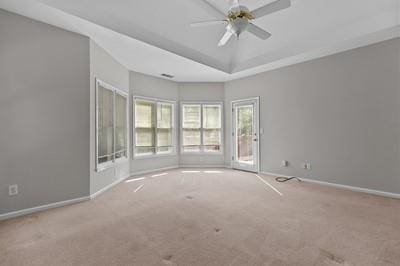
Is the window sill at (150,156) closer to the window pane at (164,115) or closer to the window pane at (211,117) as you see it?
the window pane at (164,115)

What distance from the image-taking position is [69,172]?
3254 mm

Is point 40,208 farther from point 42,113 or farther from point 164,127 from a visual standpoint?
point 164,127

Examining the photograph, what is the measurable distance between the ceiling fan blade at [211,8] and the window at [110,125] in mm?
2329

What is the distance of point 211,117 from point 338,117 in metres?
3.41

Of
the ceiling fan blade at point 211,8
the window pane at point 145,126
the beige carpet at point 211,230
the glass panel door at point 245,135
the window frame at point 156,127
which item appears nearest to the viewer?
the beige carpet at point 211,230

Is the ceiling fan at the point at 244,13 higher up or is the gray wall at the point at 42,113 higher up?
the ceiling fan at the point at 244,13

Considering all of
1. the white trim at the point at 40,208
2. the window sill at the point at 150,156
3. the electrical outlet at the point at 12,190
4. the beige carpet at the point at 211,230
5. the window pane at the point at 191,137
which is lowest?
the beige carpet at the point at 211,230

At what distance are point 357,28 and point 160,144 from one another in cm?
510

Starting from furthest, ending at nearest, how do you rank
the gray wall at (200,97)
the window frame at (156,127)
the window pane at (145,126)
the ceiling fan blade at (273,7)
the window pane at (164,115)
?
the gray wall at (200,97) → the window pane at (164,115) → the window pane at (145,126) → the window frame at (156,127) → the ceiling fan blade at (273,7)

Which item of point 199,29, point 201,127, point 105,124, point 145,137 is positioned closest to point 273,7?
point 199,29

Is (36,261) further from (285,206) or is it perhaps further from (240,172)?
(240,172)

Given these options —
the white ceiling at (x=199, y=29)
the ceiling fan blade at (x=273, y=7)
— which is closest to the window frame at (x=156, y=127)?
the white ceiling at (x=199, y=29)

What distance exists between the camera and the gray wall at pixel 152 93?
5335 mm

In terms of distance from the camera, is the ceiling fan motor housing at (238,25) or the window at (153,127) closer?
the ceiling fan motor housing at (238,25)
